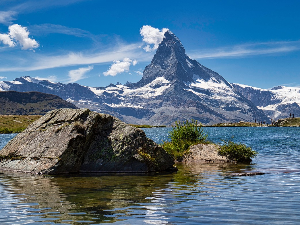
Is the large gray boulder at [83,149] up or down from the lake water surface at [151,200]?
up

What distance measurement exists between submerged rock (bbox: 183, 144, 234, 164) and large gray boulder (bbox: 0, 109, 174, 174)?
8913mm

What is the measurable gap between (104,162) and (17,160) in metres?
7.25

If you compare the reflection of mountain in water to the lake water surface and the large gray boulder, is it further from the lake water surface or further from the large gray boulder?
the large gray boulder

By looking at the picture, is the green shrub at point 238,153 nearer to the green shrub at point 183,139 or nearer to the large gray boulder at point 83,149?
the green shrub at point 183,139

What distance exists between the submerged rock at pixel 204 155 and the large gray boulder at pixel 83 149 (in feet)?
29.2

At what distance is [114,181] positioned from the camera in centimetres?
2205

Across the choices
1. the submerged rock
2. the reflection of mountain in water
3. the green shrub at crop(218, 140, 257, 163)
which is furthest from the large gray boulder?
the green shrub at crop(218, 140, 257, 163)

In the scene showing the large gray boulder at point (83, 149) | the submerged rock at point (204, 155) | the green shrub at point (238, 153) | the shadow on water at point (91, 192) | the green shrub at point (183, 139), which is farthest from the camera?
the green shrub at point (183, 139)

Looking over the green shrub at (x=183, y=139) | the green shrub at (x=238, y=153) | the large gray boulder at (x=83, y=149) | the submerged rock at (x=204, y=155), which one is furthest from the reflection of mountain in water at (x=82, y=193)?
the green shrub at (x=183, y=139)

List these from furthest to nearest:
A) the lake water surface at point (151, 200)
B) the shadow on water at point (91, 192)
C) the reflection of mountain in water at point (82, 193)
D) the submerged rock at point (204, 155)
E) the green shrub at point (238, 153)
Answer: the submerged rock at point (204, 155) → the green shrub at point (238, 153) → the reflection of mountain in water at point (82, 193) → the shadow on water at point (91, 192) → the lake water surface at point (151, 200)

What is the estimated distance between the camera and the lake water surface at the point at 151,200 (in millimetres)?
11672

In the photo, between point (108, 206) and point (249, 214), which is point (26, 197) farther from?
point (249, 214)

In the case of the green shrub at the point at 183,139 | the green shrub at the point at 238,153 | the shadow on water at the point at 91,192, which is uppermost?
the green shrub at the point at 183,139

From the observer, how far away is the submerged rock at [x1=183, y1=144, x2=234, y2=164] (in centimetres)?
3638
